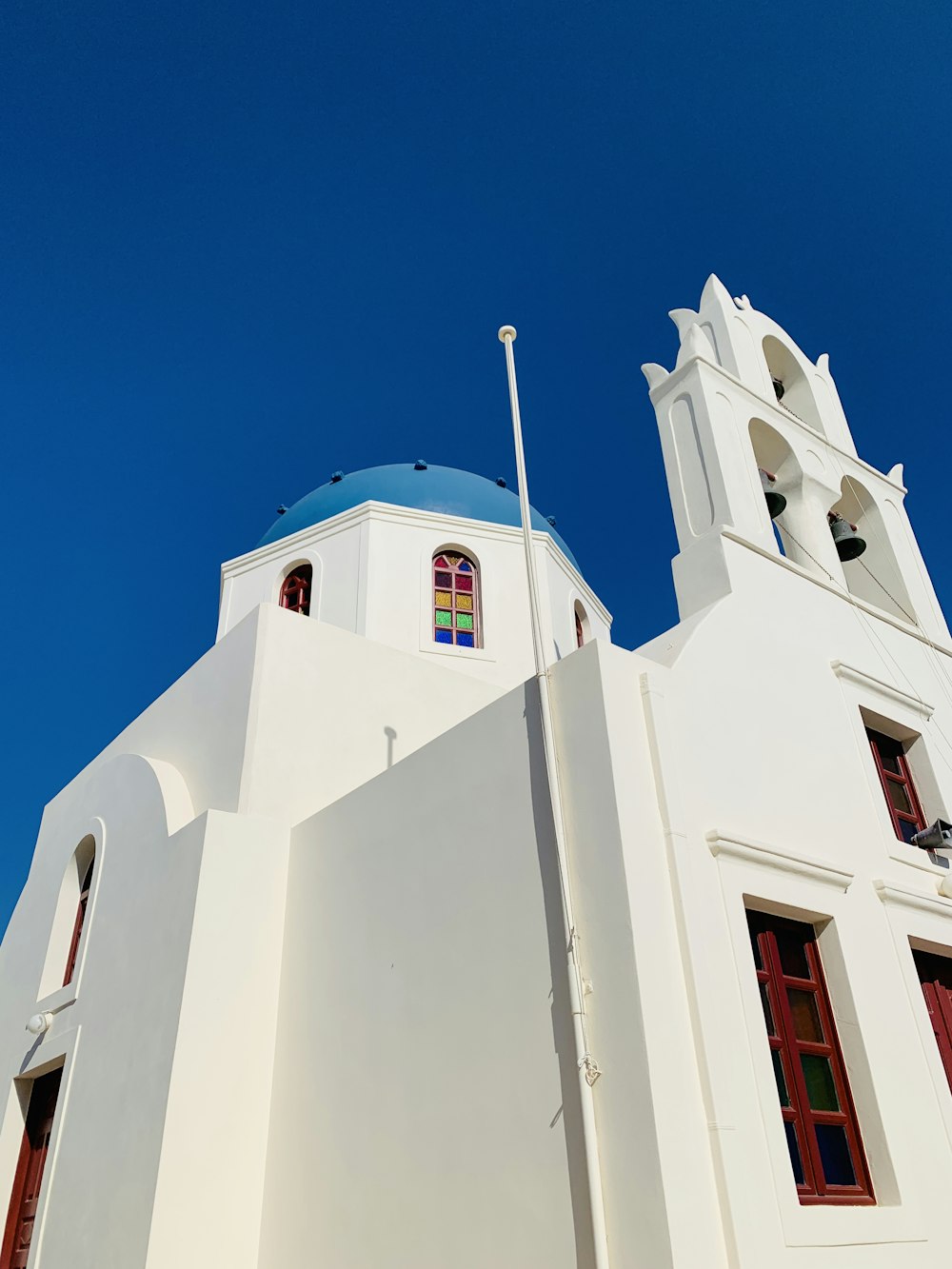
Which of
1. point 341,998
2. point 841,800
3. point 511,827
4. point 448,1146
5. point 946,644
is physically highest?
point 946,644

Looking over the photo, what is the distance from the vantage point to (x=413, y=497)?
12648mm

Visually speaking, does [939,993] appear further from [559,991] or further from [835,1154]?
[559,991]

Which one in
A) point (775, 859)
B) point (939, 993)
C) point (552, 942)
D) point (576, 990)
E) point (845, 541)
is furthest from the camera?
point (845, 541)

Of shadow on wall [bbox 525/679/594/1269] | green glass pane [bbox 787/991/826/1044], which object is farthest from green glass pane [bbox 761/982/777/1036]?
shadow on wall [bbox 525/679/594/1269]

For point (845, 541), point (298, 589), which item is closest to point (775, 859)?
point (845, 541)

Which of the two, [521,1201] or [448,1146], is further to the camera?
[448,1146]

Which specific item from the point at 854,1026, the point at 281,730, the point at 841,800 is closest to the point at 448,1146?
the point at 854,1026

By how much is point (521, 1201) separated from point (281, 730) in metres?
3.92

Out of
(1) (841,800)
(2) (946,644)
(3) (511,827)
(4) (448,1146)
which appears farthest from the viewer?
(2) (946,644)

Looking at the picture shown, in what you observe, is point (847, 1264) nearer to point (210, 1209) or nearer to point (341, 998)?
point (341, 998)

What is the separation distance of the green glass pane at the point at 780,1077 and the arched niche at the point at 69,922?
17.7 feet

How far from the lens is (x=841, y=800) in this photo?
5.83m

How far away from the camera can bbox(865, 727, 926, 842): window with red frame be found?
256 inches

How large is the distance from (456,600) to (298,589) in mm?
2022
